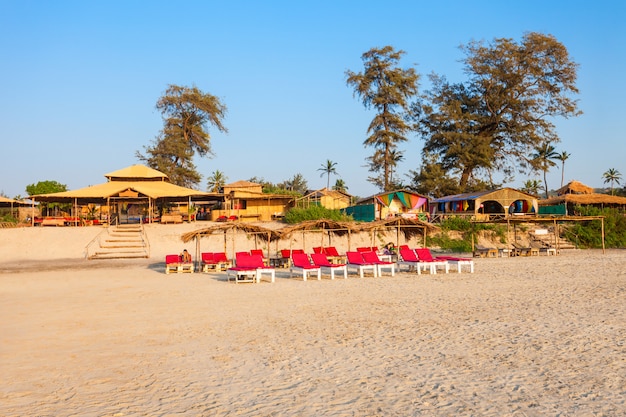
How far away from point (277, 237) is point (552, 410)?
16981 mm

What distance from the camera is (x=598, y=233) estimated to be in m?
32.8

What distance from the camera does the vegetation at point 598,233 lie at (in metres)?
32.8

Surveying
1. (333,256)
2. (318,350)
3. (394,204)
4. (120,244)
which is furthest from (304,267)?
(394,204)

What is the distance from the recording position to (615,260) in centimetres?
2231

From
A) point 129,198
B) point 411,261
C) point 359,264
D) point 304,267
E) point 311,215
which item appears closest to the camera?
point 304,267

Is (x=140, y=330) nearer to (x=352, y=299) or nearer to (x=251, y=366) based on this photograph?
(x=251, y=366)

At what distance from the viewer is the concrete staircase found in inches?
1006

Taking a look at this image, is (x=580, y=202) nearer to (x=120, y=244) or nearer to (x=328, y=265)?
(x=328, y=265)

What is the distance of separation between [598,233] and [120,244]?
1128 inches

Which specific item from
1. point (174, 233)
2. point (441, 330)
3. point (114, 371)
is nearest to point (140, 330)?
A: point (114, 371)

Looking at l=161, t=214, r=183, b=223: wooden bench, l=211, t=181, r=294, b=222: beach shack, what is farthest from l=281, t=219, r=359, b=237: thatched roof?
l=211, t=181, r=294, b=222: beach shack

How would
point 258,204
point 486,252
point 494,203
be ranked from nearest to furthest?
1. point 486,252
2. point 258,204
3. point 494,203

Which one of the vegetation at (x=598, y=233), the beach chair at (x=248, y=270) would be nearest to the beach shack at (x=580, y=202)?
the vegetation at (x=598, y=233)

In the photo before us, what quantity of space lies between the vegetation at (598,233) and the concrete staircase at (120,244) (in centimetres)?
2576
